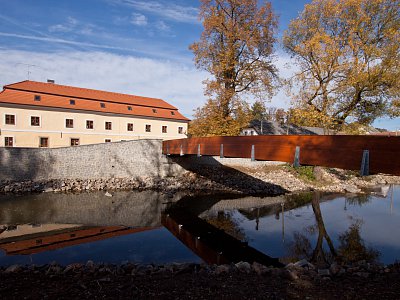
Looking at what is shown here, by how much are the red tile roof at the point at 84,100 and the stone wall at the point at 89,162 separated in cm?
979

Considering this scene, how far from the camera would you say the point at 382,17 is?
15.0 metres

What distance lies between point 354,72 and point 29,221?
17.0 meters

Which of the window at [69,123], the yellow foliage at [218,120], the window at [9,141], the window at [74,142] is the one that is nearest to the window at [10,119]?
the window at [9,141]

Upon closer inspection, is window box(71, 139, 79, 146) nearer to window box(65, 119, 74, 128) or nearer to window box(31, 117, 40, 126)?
window box(65, 119, 74, 128)

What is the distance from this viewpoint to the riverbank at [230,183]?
16.1m

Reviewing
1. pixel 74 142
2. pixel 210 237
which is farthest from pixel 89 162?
pixel 210 237

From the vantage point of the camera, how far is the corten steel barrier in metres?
4.70

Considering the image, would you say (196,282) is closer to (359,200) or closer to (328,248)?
(328,248)

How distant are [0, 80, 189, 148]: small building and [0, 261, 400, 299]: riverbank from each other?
21851 millimetres

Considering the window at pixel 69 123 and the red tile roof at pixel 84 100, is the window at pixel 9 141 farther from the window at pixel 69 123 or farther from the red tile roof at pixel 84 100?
the window at pixel 69 123

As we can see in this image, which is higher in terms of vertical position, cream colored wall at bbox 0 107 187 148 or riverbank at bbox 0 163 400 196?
cream colored wall at bbox 0 107 187 148

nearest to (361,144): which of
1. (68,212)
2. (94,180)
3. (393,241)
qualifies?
(393,241)

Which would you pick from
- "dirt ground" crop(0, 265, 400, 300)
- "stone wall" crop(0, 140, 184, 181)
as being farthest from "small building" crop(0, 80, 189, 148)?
"dirt ground" crop(0, 265, 400, 300)

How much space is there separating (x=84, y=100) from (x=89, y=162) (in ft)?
41.2
